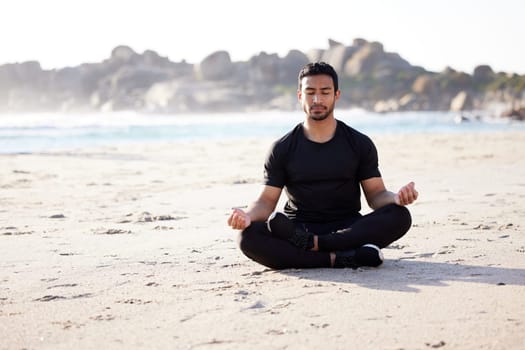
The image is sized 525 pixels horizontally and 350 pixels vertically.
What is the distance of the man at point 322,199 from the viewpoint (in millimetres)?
4055

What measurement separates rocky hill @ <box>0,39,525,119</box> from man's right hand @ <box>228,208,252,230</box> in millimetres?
92641

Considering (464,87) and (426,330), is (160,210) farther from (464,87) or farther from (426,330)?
(464,87)

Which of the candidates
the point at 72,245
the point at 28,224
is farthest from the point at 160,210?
the point at 72,245

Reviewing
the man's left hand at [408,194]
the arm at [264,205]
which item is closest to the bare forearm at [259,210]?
the arm at [264,205]

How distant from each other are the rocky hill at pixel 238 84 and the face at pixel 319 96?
303 feet

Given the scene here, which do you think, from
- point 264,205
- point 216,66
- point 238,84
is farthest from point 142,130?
point 216,66

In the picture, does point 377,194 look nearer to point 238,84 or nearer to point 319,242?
point 319,242

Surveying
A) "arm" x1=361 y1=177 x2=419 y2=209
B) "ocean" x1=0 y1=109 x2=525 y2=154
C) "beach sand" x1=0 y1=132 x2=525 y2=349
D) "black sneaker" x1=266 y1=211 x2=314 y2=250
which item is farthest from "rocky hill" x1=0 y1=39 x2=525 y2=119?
"black sneaker" x1=266 y1=211 x2=314 y2=250

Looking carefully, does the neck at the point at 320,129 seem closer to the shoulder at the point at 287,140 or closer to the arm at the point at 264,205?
the shoulder at the point at 287,140

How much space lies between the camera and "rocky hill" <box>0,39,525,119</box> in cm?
10819

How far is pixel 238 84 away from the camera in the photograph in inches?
5108

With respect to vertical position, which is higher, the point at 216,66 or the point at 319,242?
the point at 216,66

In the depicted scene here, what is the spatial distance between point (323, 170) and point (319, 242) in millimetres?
451

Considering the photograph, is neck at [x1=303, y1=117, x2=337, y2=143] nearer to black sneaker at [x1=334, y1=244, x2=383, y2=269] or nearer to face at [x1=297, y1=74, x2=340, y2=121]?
face at [x1=297, y1=74, x2=340, y2=121]
